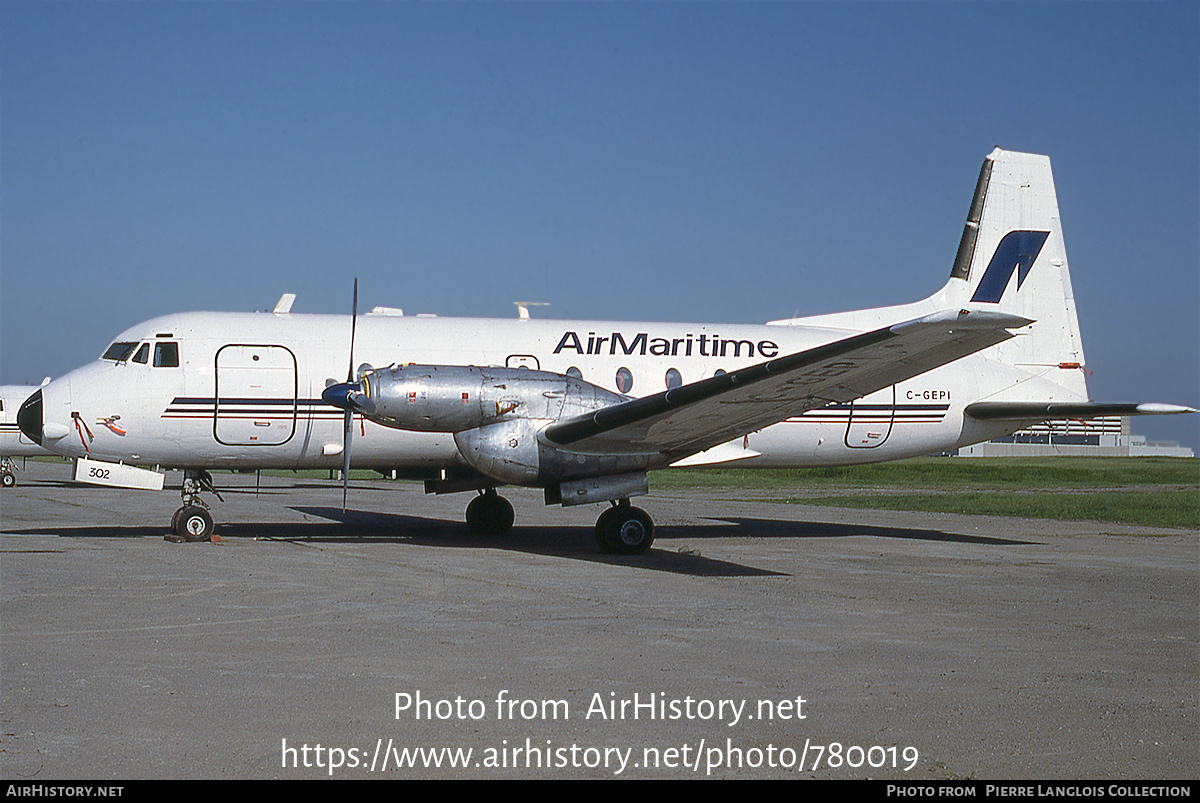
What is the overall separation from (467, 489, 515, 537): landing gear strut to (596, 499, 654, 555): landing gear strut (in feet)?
10.1

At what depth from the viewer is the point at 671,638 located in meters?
7.98

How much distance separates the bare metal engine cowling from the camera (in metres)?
13.1

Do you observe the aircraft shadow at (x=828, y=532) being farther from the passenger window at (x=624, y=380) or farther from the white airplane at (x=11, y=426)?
the white airplane at (x=11, y=426)

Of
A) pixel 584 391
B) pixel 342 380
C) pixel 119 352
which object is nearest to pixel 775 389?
pixel 584 391

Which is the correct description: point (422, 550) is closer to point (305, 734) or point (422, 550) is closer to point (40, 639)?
point (40, 639)

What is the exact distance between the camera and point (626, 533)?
13.7 metres

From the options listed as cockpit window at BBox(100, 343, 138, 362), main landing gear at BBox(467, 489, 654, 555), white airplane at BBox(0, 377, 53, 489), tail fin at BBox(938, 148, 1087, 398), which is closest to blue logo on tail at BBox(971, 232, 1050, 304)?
tail fin at BBox(938, 148, 1087, 398)

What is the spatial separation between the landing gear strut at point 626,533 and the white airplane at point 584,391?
0.02 m

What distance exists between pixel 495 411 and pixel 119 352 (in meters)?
5.34

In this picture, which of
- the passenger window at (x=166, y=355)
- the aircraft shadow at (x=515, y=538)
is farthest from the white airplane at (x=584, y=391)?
the aircraft shadow at (x=515, y=538)

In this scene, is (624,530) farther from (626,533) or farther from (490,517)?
(490,517)

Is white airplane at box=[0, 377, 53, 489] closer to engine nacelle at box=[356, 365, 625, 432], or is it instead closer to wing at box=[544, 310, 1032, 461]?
engine nacelle at box=[356, 365, 625, 432]

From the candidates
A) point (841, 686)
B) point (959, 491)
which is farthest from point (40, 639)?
point (959, 491)

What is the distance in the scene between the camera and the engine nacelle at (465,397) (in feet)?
42.7
